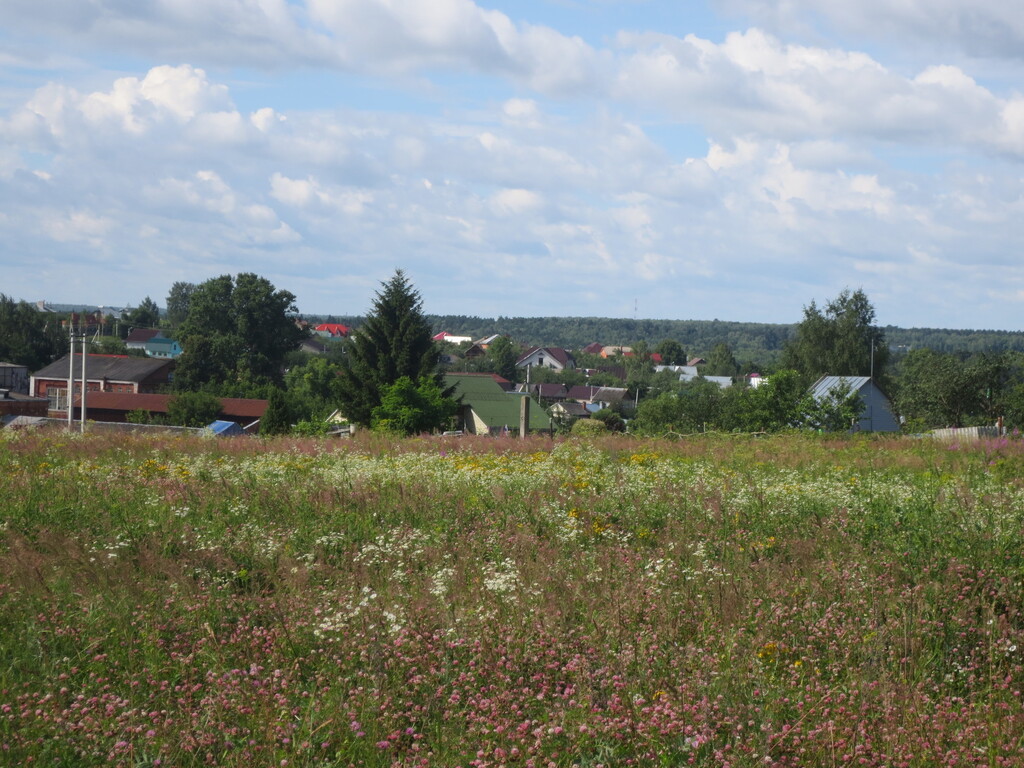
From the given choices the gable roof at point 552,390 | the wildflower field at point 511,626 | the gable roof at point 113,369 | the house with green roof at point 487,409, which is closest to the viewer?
the wildflower field at point 511,626

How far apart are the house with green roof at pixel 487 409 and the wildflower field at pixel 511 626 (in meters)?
43.9

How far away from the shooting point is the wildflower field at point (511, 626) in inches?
162

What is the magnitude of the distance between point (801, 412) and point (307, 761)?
33707 millimetres

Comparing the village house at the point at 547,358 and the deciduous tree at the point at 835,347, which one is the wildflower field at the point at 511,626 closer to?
the deciduous tree at the point at 835,347

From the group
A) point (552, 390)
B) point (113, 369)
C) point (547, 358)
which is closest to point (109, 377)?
point (113, 369)

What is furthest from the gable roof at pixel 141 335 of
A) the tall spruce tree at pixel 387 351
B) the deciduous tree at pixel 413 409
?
the deciduous tree at pixel 413 409

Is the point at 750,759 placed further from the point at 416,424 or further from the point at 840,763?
the point at 416,424

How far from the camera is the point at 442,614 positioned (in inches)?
215

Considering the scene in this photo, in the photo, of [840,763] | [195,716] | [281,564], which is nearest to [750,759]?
[840,763]

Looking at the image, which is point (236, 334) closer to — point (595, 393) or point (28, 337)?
point (28, 337)

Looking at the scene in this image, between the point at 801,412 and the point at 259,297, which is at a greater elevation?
the point at 259,297

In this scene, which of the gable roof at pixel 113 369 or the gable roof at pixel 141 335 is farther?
the gable roof at pixel 141 335

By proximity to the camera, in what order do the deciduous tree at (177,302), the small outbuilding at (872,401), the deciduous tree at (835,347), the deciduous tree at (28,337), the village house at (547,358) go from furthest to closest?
the deciduous tree at (177,302), the village house at (547,358), the deciduous tree at (28,337), the deciduous tree at (835,347), the small outbuilding at (872,401)

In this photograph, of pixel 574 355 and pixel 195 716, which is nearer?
pixel 195 716
